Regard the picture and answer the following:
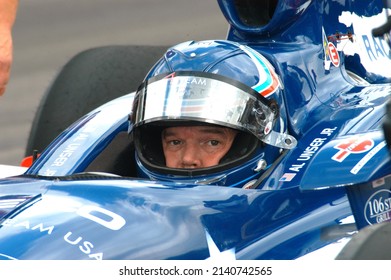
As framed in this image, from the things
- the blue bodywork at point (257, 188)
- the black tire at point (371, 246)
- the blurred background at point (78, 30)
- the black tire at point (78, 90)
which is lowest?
the black tire at point (371, 246)

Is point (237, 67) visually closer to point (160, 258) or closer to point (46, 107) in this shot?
point (160, 258)

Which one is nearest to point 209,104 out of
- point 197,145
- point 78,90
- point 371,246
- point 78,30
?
point 197,145

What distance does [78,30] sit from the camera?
789 cm

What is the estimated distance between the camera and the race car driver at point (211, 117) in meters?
3.96

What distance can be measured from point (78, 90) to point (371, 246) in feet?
9.00

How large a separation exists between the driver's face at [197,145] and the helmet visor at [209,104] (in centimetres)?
12

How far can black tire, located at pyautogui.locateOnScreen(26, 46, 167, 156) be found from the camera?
17.5 feet

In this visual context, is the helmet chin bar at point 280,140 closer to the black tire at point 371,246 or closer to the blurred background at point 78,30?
the black tire at point 371,246

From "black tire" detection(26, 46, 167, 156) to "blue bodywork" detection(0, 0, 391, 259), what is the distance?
81cm

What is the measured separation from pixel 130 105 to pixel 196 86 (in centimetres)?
62

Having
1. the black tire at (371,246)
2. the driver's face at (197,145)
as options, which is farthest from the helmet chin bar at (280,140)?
the black tire at (371,246)
